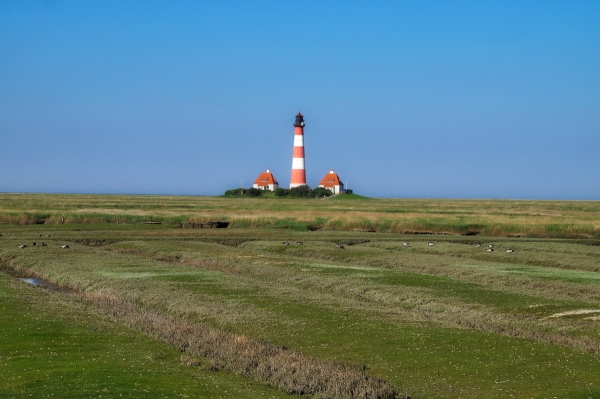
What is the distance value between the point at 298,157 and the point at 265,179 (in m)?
31.1

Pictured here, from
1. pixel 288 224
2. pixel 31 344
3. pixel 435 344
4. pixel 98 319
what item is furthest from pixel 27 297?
pixel 288 224

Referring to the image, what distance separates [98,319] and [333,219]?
5173cm

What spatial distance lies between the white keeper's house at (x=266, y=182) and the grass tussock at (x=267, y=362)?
138m

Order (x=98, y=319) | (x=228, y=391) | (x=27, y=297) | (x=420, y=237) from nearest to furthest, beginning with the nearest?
(x=228, y=391), (x=98, y=319), (x=27, y=297), (x=420, y=237)

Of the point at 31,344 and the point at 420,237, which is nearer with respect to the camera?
the point at 31,344

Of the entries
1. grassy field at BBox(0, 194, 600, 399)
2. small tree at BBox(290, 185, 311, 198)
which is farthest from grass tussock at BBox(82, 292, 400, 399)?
small tree at BBox(290, 185, 311, 198)

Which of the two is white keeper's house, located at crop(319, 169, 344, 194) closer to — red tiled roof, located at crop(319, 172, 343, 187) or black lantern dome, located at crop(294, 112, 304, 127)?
red tiled roof, located at crop(319, 172, 343, 187)

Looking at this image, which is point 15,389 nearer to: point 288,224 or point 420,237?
point 420,237

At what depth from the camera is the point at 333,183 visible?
16038 cm

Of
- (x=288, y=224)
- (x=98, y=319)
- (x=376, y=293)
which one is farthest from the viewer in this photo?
(x=288, y=224)

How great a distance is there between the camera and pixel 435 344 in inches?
696

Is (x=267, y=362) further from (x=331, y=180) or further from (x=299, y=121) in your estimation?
(x=331, y=180)

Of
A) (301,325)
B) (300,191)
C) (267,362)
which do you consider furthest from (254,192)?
(267,362)

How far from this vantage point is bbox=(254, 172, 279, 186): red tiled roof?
161125 mm
